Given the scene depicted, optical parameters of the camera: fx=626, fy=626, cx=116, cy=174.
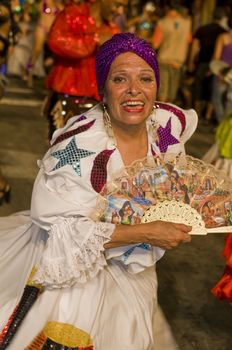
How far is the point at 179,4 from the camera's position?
955 cm

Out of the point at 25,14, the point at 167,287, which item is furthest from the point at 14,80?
the point at 167,287

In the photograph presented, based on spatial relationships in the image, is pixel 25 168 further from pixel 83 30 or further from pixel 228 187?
pixel 228 187

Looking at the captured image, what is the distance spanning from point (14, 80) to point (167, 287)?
8470mm

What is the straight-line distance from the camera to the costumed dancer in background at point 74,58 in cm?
525

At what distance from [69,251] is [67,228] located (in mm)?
88

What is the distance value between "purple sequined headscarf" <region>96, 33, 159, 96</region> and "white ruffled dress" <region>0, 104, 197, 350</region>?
0.69 feet

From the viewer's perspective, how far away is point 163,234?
2.38 m

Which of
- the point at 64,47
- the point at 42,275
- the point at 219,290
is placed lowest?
the point at 219,290

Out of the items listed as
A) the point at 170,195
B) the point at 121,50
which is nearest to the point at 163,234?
the point at 170,195

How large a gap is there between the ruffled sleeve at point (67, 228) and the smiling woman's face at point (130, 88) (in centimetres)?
28

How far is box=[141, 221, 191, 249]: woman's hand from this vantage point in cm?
238

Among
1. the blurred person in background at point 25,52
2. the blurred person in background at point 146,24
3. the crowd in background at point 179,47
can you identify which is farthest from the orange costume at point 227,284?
the blurred person in background at point 25,52

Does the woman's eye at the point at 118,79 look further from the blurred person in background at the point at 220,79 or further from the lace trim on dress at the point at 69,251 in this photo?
the blurred person in background at the point at 220,79

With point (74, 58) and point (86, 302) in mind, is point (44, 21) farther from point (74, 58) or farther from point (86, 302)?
point (86, 302)
